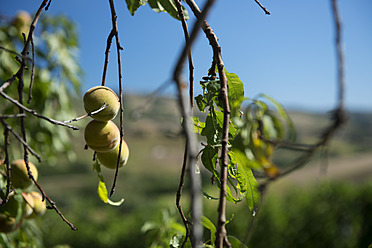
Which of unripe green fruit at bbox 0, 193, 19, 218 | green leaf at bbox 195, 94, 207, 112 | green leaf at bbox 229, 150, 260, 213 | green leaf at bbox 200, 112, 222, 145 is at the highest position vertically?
green leaf at bbox 195, 94, 207, 112

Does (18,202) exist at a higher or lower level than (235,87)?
lower

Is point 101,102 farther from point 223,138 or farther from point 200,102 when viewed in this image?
point 223,138

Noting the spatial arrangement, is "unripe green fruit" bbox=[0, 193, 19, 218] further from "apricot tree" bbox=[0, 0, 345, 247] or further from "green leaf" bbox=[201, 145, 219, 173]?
"green leaf" bbox=[201, 145, 219, 173]

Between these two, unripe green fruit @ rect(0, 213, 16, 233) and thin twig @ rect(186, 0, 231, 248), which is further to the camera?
unripe green fruit @ rect(0, 213, 16, 233)

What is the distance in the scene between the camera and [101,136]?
880 millimetres

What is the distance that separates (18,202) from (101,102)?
0.41 m

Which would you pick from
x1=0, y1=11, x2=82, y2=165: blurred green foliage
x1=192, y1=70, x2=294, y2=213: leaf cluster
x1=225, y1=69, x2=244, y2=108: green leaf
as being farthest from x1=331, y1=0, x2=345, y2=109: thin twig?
x1=0, y1=11, x2=82, y2=165: blurred green foliage

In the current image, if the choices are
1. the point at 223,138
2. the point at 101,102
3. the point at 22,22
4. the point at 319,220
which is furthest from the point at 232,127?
the point at 319,220

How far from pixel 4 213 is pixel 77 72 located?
175 centimetres

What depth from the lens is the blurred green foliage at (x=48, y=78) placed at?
2084 millimetres

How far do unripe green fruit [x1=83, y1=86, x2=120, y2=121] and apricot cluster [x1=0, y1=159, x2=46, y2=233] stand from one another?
0.32 meters

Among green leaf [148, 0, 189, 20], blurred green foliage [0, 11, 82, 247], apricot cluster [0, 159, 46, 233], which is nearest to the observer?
green leaf [148, 0, 189, 20]

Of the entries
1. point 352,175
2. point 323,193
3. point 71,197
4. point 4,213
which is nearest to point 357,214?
point 323,193

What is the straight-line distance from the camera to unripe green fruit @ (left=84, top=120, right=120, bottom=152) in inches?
34.6
